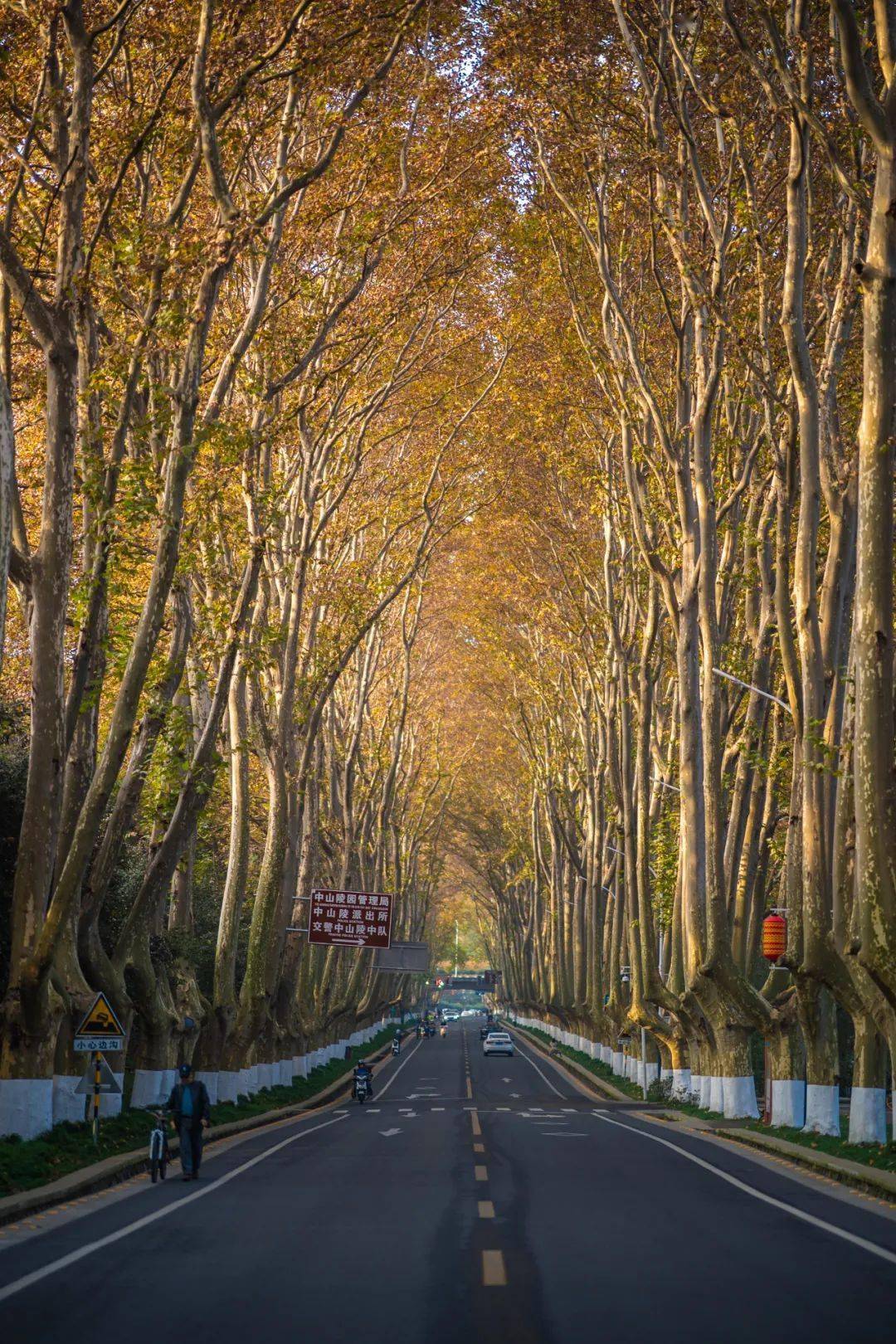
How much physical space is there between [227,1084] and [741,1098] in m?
10.5

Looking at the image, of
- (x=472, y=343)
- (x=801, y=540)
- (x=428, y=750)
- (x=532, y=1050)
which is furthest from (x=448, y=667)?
Result: (x=801, y=540)

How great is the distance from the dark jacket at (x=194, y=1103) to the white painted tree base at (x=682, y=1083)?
2019 centimetres

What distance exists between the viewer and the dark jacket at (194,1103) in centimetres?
1838

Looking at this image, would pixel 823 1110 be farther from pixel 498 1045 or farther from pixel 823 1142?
pixel 498 1045

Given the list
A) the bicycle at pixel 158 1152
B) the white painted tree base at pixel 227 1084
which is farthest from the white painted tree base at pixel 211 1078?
the bicycle at pixel 158 1152

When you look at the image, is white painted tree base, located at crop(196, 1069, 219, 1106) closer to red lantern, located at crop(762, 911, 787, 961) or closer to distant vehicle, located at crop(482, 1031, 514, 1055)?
red lantern, located at crop(762, 911, 787, 961)

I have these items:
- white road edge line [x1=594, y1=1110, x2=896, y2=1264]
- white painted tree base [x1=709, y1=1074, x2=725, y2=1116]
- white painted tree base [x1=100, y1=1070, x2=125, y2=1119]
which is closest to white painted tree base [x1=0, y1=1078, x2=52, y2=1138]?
white painted tree base [x1=100, y1=1070, x2=125, y2=1119]

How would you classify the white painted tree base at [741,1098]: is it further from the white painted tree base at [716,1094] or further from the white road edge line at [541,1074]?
the white road edge line at [541,1074]

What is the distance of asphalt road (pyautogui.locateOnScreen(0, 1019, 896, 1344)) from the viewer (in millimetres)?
8625

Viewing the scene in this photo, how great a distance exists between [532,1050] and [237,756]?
58.5 m

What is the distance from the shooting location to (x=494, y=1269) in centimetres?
1057

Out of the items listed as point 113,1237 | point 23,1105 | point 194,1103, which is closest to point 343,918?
point 23,1105

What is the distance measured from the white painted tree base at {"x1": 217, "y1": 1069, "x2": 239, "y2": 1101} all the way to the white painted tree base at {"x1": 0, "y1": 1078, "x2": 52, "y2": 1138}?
545 inches

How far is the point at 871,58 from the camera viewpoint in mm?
22203
